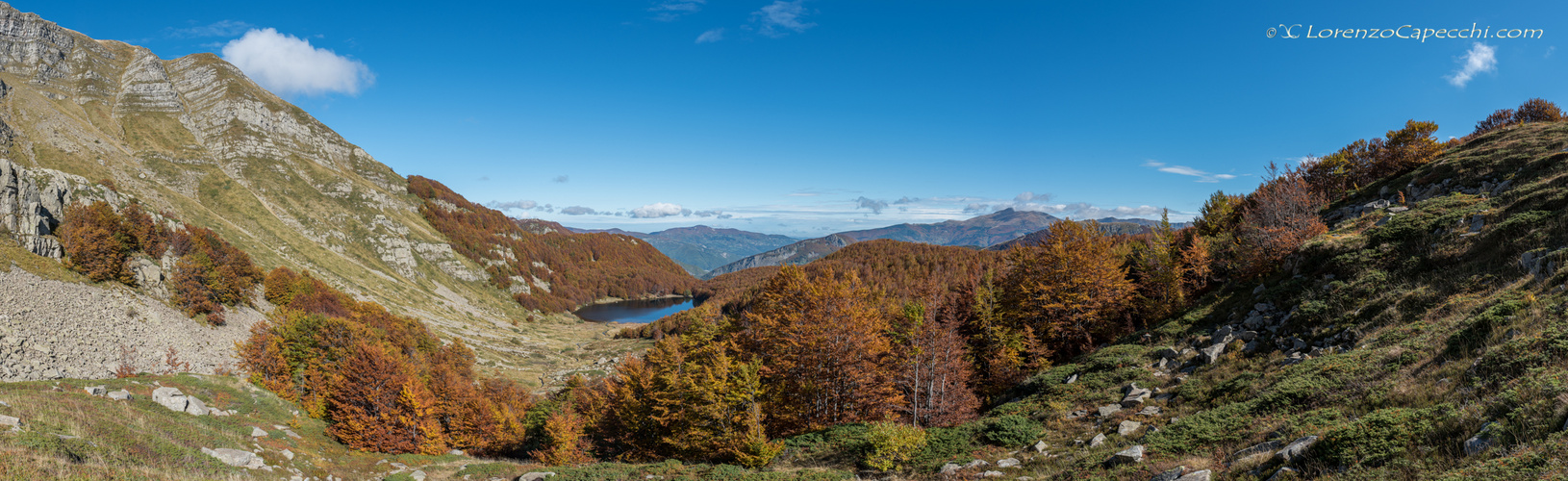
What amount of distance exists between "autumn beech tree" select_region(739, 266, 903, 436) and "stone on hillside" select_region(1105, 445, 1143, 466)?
658 inches

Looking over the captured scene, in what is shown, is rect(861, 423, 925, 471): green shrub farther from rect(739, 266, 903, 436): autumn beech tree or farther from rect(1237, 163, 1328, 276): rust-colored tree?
rect(1237, 163, 1328, 276): rust-colored tree

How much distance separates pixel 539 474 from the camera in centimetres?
2467

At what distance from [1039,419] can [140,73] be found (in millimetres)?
231265

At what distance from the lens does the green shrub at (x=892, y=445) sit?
21594mm

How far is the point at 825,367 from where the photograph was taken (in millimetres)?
34438

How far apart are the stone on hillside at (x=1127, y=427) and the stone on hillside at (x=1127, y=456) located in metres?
3.45

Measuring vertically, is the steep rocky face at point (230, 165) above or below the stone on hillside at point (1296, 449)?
above

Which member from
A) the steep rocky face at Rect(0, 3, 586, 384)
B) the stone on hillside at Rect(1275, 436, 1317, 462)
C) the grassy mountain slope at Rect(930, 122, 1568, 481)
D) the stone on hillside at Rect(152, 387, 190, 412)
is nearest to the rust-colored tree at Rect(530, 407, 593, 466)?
the stone on hillside at Rect(152, 387, 190, 412)

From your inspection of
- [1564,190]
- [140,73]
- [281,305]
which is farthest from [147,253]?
[140,73]

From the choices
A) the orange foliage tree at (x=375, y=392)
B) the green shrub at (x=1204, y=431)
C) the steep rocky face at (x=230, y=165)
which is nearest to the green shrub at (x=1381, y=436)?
the green shrub at (x=1204, y=431)

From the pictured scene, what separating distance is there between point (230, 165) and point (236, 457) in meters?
161

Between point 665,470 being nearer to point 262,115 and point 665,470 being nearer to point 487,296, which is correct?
point 487,296


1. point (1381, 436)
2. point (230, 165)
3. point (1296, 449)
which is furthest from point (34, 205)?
point (1381, 436)

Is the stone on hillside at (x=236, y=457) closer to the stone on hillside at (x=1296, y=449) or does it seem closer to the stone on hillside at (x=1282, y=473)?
Answer: the stone on hillside at (x=1282, y=473)
